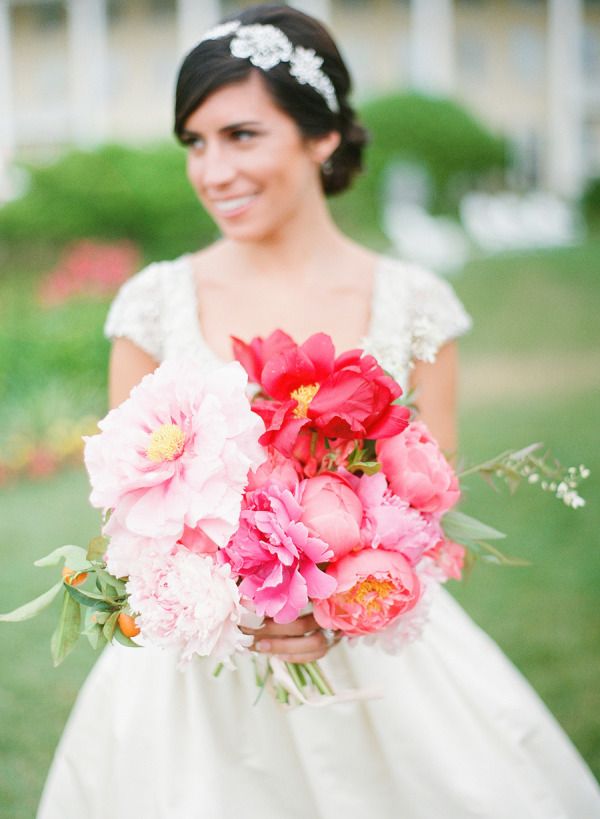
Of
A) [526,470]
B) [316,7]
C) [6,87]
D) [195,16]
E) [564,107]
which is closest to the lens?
[526,470]

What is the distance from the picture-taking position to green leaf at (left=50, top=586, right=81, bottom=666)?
1.54m

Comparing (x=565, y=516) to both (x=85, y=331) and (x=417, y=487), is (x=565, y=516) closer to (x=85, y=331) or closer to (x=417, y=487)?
(x=85, y=331)

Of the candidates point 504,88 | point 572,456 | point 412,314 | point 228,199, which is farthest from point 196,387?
point 504,88

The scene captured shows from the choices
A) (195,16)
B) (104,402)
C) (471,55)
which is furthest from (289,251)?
(471,55)

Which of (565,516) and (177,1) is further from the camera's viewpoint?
(177,1)

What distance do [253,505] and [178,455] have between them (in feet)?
0.50

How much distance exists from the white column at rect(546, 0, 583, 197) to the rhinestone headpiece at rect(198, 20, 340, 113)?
2319cm

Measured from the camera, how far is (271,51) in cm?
230

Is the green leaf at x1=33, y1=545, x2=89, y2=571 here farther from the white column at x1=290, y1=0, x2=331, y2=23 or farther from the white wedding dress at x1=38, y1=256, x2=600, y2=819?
the white column at x1=290, y1=0, x2=331, y2=23

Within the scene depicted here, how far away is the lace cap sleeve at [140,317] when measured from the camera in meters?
2.38

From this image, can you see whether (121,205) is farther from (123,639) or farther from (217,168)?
(123,639)

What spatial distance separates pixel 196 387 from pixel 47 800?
3.96 feet

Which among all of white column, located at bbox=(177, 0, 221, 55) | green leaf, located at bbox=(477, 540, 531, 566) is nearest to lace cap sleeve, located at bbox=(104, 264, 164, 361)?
green leaf, located at bbox=(477, 540, 531, 566)

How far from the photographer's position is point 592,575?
512 centimetres
